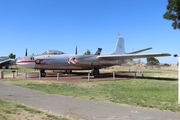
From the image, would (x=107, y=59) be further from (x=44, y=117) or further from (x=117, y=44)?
(x=44, y=117)

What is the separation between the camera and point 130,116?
24.1 feet

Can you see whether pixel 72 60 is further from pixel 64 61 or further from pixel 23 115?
pixel 23 115

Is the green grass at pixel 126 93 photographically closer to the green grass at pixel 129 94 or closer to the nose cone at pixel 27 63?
the green grass at pixel 129 94

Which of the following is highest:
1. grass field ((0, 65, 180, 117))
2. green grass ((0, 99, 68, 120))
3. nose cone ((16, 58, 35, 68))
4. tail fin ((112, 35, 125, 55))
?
tail fin ((112, 35, 125, 55))

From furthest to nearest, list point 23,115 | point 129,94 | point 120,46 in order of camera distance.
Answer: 1. point 120,46
2. point 129,94
3. point 23,115

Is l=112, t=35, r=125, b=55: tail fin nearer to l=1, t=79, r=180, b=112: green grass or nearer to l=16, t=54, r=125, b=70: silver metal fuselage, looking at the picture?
l=16, t=54, r=125, b=70: silver metal fuselage

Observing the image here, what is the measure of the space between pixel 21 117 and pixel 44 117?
0.64m

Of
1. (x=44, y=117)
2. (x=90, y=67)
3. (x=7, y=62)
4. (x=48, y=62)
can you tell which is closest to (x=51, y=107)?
(x=44, y=117)

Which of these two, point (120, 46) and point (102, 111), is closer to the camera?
point (102, 111)

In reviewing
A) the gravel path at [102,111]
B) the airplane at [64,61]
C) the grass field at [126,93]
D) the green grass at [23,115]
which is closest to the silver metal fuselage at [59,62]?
the airplane at [64,61]

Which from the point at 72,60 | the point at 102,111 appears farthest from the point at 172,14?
the point at 102,111

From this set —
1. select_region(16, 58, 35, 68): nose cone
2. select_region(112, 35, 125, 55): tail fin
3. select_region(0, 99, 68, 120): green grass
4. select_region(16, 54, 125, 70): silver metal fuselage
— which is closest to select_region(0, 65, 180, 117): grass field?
select_region(0, 99, 68, 120): green grass

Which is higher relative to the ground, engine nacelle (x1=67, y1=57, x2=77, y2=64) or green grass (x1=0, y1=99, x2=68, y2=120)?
engine nacelle (x1=67, y1=57, x2=77, y2=64)

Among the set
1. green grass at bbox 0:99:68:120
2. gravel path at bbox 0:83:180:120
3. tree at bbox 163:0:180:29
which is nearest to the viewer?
green grass at bbox 0:99:68:120
